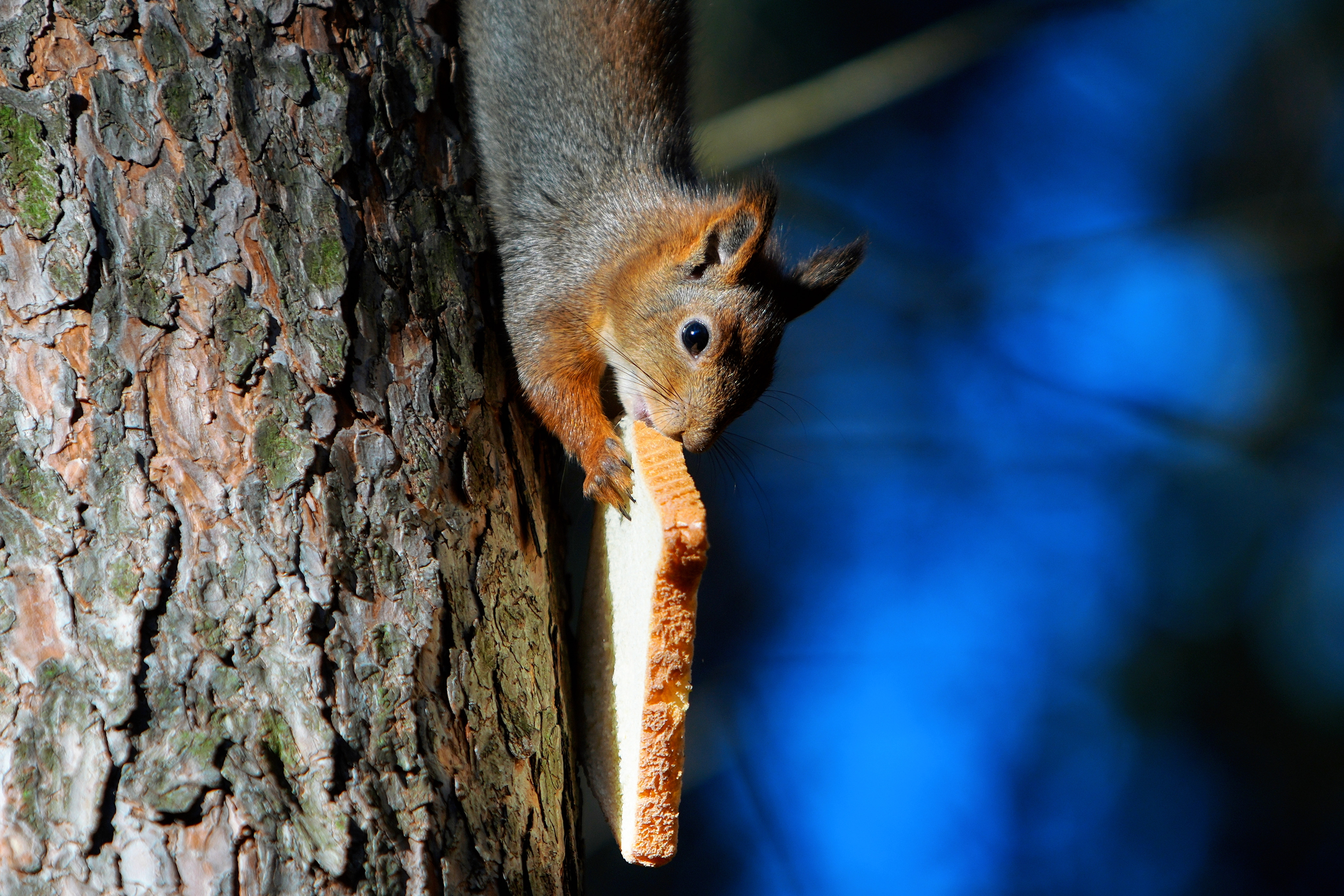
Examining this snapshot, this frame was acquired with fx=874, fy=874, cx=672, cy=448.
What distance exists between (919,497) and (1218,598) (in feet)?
2.36

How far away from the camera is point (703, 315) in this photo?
1.12m

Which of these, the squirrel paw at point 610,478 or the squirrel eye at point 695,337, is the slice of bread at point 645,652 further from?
the squirrel eye at point 695,337

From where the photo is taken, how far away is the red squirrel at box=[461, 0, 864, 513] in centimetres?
109

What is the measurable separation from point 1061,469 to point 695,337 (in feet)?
3.74

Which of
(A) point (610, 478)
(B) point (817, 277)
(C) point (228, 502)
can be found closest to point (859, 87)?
(B) point (817, 277)

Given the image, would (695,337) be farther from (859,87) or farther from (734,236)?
(859,87)

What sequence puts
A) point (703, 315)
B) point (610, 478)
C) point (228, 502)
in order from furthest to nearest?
point (703, 315), point (610, 478), point (228, 502)

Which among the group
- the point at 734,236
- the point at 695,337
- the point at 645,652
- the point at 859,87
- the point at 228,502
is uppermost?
the point at 859,87

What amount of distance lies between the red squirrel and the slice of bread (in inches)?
5.3

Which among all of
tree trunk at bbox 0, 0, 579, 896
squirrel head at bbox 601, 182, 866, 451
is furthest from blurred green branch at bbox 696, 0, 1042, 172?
tree trunk at bbox 0, 0, 579, 896

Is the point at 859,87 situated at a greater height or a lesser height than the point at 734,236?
greater

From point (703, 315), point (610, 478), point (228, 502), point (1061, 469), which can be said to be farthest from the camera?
point (1061, 469)

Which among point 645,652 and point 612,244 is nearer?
point 645,652

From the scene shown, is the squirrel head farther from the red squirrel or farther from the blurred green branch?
the blurred green branch
